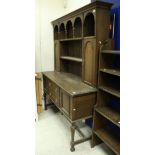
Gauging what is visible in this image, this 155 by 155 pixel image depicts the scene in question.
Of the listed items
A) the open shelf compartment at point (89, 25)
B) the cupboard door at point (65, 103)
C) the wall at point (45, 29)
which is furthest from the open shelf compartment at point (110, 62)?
the wall at point (45, 29)

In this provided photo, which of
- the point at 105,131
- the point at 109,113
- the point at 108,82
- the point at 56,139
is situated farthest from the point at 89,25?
the point at 56,139

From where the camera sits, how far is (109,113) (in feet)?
7.02

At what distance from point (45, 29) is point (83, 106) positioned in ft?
7.05

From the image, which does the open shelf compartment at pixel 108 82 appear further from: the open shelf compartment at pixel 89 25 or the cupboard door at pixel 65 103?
the open shelf compartment at pixel 89 25

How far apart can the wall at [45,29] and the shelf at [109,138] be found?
2038 millimetres

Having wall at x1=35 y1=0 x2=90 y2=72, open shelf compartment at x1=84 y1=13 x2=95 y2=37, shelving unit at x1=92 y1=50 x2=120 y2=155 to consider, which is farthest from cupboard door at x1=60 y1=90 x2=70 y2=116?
wall at x1=35 y1=0 x2=90 y2=72

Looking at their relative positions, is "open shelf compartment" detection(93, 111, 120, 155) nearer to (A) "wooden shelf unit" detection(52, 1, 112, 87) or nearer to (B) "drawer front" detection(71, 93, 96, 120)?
(B) "drawer front" detection(71, 93, 96, 120)

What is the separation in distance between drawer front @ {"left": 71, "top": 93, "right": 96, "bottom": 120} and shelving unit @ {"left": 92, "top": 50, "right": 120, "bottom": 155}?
0.27 ft

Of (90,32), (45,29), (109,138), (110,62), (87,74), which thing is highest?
(45,29)

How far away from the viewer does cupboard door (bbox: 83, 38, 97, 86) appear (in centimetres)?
228

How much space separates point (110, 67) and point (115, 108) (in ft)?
1.85

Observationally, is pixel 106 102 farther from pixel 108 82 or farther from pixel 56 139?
pixel 56 139
